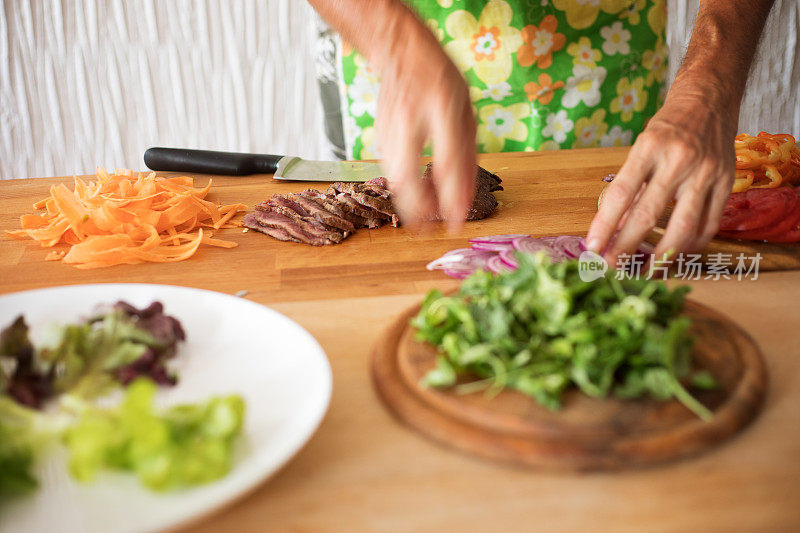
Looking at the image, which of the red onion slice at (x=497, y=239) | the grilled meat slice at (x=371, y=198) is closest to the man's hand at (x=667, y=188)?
the red onion slice at (x=497, y=239)

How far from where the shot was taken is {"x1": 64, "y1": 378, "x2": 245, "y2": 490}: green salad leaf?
82cm

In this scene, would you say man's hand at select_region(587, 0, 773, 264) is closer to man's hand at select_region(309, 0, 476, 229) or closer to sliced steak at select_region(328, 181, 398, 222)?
man's hand at select_region(309, 0, 476, 229)

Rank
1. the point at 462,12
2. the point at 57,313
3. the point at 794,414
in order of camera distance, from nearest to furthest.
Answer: the point at 794,414, the point at 57,313, the point at 462,12

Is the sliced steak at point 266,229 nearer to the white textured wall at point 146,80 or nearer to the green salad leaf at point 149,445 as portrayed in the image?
the green salad leaf at point 149,445

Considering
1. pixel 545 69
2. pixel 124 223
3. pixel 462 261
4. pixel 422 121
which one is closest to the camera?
pixel 422 121

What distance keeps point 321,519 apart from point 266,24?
12.1 feet

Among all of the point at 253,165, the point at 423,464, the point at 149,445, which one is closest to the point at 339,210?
the point at 253,165

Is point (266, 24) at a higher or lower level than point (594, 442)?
higher

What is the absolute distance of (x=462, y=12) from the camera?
8.57 ft

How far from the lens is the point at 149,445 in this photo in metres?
0.83

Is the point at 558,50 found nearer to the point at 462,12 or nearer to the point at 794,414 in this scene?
the point at 462,12

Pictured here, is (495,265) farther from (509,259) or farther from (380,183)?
(380,183)

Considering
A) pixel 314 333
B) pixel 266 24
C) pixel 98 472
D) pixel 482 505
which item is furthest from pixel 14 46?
pixel 482 505

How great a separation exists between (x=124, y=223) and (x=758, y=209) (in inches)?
64.9
